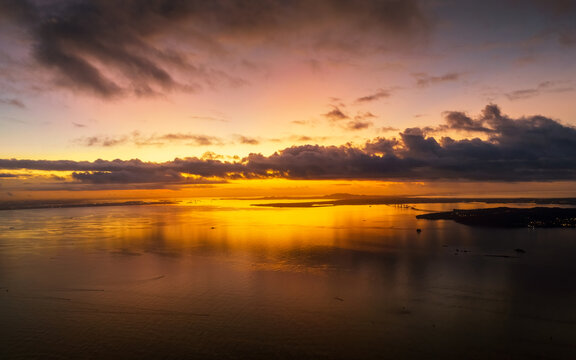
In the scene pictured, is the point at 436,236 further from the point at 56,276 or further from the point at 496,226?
the point at 56,276

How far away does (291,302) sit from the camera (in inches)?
1538

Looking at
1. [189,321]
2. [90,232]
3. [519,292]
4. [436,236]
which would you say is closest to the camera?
[189,321]

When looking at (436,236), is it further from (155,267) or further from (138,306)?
(138,306)

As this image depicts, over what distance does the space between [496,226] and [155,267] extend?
101 meters

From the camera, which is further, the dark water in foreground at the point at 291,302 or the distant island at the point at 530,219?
the distant island at the point at 530,219

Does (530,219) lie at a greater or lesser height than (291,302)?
greater

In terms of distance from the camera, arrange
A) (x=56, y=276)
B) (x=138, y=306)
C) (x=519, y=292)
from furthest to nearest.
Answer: (x=56, y=276), (x=519, y=292), (x=138, y=306)

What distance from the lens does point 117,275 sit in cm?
5150

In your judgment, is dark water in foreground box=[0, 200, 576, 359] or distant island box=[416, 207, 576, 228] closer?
dark water in foreground box=[0, 200, 576, 359]

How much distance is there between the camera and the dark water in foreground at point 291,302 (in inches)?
1141

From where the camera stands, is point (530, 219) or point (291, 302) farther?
point (530, 219)

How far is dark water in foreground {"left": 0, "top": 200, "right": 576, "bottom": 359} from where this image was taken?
29.0 metres

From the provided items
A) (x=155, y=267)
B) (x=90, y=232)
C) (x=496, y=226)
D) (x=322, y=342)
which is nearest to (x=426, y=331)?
(x=322, y=342)

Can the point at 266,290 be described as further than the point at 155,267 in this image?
No
